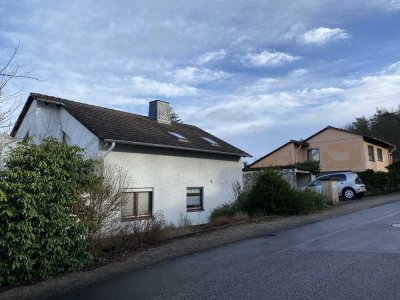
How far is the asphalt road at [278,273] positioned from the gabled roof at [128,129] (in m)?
7.62

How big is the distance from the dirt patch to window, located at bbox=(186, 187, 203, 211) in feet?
15.5

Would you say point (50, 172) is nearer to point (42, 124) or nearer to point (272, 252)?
point (272, 252)

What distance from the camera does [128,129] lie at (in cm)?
1789

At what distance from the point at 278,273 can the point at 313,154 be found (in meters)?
37.6

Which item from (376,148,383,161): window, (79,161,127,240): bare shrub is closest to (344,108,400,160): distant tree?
(376,148,383,161): window

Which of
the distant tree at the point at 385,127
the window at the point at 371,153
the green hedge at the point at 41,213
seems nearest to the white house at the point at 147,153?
the green hedge at the point at 41,213

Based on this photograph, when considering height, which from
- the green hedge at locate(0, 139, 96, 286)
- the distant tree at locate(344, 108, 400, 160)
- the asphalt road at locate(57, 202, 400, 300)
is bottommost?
the asphalt road at locate(57, 202, 400, 300)

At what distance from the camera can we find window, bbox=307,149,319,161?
42.7 metres

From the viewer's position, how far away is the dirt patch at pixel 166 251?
739 cm

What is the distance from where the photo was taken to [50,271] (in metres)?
8.32

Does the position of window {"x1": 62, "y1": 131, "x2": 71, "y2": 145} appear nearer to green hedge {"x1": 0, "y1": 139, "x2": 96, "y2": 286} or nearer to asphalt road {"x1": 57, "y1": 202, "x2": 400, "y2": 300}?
green hedge {"x1": 0, "y1": 139, "x2": 96, "y2": 286}

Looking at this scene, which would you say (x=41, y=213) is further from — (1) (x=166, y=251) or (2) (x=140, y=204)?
(2) (x=140, y=204)

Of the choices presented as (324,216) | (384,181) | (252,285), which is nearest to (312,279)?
(252,285)

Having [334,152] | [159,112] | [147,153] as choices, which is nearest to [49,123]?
[147,153]
